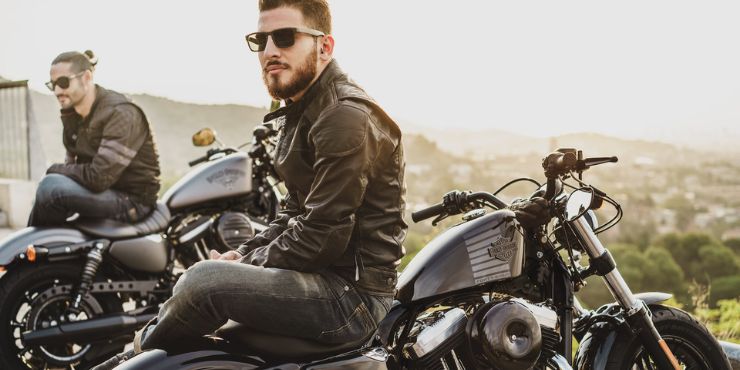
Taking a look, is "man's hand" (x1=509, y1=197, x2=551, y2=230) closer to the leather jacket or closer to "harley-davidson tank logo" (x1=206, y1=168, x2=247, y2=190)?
"harley-davidson tank logo" (x1=206, y1=168, x2=247, y2=190)

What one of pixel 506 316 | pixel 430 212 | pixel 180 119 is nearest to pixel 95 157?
pixel 430 212

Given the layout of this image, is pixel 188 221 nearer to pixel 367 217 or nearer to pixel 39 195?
pixel 39 195

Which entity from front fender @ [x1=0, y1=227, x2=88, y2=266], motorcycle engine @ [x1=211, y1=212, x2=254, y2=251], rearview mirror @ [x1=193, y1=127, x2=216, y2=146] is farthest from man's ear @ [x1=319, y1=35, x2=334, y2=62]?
rearview mirror @ [x1=193, y1=127, x2=216, y2=146]

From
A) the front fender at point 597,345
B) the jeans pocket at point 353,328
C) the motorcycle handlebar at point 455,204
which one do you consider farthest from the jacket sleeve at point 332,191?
the front fender at point 597,345

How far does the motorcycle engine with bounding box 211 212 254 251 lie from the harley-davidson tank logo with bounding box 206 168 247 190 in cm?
20

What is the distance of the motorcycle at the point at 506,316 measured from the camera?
7.51 ft

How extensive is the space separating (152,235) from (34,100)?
8.55 metres

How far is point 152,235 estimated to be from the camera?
468 centimetres

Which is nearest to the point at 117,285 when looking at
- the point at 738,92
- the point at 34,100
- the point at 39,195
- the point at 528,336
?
the point at 39,195

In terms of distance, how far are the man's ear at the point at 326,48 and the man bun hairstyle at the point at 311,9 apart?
0.9 inches

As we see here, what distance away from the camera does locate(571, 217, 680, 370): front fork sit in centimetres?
289

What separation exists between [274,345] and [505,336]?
2.54 feet

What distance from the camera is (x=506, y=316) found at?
2.48 metres

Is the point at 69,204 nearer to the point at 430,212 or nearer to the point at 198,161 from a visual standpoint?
the point at 198,161
